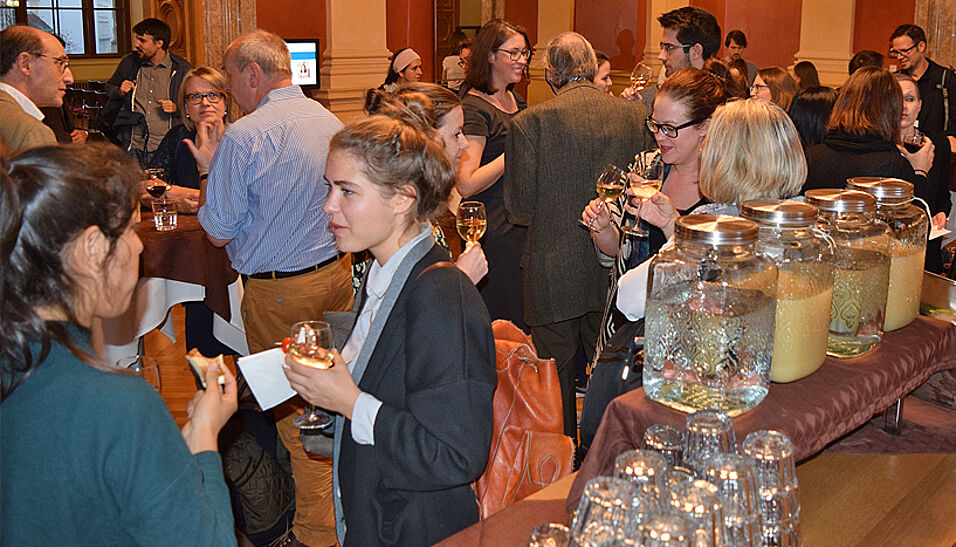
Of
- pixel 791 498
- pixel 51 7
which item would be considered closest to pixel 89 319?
pixel 791 498

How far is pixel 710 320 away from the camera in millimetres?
1587

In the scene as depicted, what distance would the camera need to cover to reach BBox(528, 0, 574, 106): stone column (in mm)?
11641

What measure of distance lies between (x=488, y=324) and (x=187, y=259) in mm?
2656

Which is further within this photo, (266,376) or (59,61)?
(59,61)

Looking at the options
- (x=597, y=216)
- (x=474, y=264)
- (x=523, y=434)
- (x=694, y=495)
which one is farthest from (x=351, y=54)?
(x=694, y=495)

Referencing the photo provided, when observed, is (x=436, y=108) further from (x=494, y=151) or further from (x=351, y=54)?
(x=351, y=54)

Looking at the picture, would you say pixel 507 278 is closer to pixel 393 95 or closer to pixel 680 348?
pixel 393 95

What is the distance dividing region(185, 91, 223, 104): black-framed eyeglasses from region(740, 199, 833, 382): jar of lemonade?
359cm

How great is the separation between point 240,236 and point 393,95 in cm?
109

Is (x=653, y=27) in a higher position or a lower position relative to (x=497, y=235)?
higher

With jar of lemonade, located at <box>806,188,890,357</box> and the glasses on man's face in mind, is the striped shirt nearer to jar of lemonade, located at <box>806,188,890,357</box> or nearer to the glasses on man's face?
jar of lemonade, located at <box>806,188,890,357</box>

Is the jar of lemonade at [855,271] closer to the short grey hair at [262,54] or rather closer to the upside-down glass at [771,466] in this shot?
the upside-down glass at [771,466]

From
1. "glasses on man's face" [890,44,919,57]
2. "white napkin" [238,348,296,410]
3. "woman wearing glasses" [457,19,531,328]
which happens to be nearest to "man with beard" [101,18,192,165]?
"woman wearing glasses" [457,19,531,328]

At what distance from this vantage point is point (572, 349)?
4164 millimetres
